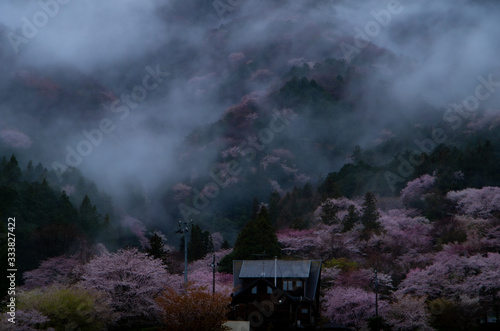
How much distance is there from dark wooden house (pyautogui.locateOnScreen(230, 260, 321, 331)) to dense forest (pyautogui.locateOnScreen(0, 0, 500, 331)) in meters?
3.22

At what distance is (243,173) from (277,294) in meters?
70.5

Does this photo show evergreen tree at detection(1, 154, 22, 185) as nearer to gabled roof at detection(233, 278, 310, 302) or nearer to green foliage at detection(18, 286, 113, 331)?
gabled roof at detection(233, 278, 310, 302)

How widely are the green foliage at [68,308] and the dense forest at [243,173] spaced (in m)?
0.13

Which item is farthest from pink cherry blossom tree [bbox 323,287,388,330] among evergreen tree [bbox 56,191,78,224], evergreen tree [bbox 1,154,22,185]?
evergreen tree [bbox 1,154,22,185]

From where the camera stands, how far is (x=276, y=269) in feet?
148

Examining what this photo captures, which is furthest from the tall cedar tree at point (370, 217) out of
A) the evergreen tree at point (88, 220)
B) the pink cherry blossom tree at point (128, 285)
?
the evergreen tree at point (88, 220)

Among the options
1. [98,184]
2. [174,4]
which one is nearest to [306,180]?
[98,184]

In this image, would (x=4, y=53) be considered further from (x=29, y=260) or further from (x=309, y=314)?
(x=309, y=314)

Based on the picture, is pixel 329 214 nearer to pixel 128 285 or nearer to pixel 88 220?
pixel 88 220

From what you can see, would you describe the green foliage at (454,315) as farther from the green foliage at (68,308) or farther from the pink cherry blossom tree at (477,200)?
the green foliage at (68,308)

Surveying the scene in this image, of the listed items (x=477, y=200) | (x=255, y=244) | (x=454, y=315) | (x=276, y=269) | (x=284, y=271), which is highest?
(x=477, y=200)

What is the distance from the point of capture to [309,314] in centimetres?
4328

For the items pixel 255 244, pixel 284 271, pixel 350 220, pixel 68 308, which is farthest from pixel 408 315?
pixel 68 308

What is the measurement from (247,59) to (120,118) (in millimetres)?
48409
